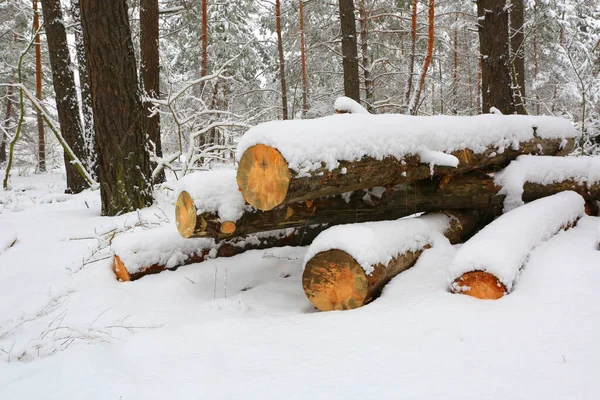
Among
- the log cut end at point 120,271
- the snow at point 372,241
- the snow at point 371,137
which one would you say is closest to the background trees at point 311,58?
the log cut end at point 120,271

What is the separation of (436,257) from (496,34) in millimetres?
5812

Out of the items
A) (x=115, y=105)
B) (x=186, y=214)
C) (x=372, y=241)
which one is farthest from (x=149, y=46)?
(x=372, y=241)

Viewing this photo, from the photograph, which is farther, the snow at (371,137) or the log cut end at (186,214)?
the log cut end at (186,214)

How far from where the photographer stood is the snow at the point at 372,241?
2.60 meters

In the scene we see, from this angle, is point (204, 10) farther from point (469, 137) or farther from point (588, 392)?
point (588, 392)

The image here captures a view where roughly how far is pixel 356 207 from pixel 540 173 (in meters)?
2.36

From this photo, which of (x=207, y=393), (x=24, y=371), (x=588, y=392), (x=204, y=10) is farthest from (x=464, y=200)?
(x=204, y=10)

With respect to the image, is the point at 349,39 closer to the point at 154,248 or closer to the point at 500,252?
the point at 154,248

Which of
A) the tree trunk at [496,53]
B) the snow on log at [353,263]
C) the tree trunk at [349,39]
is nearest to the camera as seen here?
the snow on log at [353,263]

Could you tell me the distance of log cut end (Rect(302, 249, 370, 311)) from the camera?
261 cm

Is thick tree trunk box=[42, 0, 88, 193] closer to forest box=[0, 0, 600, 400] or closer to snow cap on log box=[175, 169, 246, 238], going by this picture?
forest box=[0, 0, 600, 400]

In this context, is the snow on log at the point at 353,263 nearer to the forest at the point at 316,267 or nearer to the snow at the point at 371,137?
the forest at the point at 316,267

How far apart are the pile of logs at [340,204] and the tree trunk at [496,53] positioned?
3385mm

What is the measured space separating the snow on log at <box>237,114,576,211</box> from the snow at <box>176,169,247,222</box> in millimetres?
329
